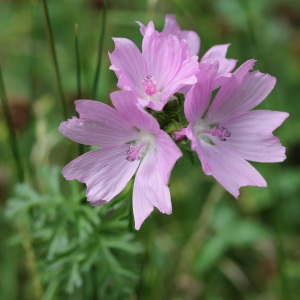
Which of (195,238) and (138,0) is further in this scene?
(138,0)

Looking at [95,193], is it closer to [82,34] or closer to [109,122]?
[109,122]

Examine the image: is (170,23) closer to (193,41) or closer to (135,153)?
(193,41)

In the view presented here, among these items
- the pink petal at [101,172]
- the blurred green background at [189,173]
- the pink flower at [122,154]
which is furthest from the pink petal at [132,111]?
the blurred green background at [189,173]

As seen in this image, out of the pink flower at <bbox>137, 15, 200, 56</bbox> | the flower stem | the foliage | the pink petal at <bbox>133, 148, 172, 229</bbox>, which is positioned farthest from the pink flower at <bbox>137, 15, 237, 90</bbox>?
the flower stem

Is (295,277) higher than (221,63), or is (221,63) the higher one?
(221,63)

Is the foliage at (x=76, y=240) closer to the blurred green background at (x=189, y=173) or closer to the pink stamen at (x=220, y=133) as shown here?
the blurred green background at (x=189, y=173)

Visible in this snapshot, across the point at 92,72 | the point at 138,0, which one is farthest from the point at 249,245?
the point at 138,0
